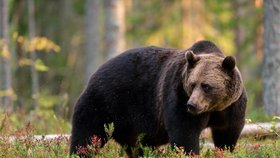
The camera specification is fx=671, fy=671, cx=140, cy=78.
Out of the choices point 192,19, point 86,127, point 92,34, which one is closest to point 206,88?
point 86,127

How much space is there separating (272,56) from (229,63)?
4.50m

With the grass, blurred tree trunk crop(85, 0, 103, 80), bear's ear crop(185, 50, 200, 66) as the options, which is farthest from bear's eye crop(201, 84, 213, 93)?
blurred tree trunk crop(85, 0, 103, 80)

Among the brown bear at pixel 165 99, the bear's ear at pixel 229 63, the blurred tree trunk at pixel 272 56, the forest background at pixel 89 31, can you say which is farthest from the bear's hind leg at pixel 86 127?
the forest background at pixel 89 31

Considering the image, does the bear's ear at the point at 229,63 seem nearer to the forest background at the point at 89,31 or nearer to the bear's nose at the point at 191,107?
the bear's nose at the point at 191,107

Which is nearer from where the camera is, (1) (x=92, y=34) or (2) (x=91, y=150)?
(2) (x=91, y=150)

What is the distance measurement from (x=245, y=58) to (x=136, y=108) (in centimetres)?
1559

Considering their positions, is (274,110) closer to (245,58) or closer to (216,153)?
(216,153)

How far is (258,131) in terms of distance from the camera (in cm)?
887

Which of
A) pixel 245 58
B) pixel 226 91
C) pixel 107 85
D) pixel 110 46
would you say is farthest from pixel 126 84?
pixel 245 58

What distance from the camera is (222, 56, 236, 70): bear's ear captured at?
635 cm

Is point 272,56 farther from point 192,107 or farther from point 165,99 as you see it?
point 192,107

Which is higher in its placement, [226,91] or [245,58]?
[226,91]

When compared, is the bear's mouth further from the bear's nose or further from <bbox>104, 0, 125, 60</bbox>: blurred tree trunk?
<bbox>104, 0, 125, 60</bbox>: blurred tree trunk

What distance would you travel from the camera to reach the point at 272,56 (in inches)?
421
